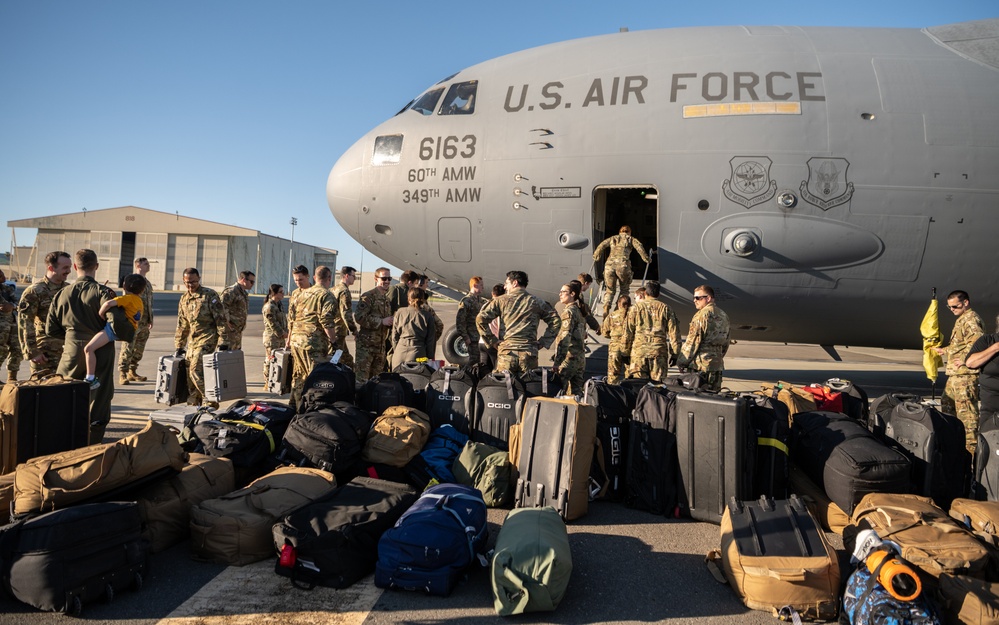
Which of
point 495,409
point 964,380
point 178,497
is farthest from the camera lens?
point 964,380

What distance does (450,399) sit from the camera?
584 cm

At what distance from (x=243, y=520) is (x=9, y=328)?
7.19 meters

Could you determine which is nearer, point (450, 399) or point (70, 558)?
point (70, 558)

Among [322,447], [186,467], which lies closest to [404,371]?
[322,447]

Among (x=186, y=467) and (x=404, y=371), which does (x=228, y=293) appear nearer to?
(x=404, y=371)

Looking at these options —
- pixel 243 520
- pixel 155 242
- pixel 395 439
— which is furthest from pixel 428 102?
pixel 155 242

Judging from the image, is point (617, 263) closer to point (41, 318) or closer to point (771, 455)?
point (771, 455)

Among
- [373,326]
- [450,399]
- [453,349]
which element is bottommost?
[450,399]

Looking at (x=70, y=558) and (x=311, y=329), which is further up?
(x=311, y=329)

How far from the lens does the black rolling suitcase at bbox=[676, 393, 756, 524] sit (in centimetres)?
460

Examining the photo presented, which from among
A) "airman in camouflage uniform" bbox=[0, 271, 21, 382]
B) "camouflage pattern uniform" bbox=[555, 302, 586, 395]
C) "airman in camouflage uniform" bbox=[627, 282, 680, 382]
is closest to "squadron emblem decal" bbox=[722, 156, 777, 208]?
"airman in camouflage uniform" bbox=[627, 282, 680, 382]

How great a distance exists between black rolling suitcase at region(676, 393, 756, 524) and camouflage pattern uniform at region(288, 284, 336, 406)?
15.3ft

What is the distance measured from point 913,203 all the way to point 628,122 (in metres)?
3.98

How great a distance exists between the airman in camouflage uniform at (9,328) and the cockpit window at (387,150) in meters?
5.52
